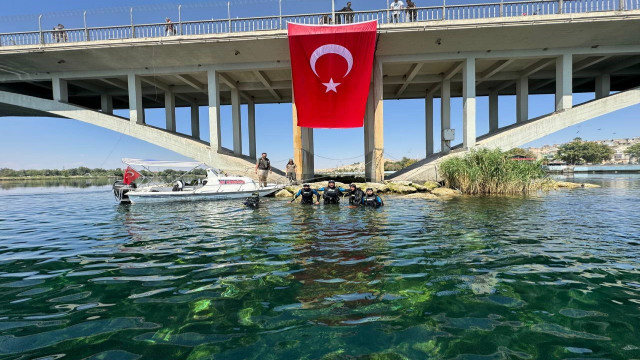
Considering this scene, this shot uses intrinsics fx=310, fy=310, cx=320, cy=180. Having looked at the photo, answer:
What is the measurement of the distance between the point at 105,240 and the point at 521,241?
8.75 m

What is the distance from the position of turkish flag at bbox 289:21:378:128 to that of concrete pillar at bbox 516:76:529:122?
13.1 metres

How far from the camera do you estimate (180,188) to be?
15086 millimetres

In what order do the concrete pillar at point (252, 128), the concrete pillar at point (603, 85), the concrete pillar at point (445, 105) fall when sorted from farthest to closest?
the concrete pillar at point (252, 128)
the concrete pillar at point (445, 105)
the concrete pillar at point (603, 85)

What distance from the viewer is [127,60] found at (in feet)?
69.1

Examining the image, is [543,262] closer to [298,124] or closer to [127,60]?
[298,124]

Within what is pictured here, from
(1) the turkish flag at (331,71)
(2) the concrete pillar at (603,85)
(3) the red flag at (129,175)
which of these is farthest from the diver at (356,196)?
(2) the concrete pillar at (603,85)

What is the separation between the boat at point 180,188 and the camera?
14.2 meters

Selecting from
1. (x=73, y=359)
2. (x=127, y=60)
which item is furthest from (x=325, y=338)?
(x=127, y=60)

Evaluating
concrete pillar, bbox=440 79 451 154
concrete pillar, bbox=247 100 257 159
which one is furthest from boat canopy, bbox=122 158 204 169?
concrete pillar, bbox=440 79 451 154

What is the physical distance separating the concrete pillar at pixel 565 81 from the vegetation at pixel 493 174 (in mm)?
6841

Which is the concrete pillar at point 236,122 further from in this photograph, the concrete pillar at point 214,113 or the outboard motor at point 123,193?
the outboard motor at point 123,193

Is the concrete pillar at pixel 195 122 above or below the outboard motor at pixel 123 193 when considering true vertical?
above

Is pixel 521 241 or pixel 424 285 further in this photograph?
pixel 521 241

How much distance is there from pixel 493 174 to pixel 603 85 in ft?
59.8
